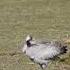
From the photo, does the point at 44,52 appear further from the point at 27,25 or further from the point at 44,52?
the point at 27,25

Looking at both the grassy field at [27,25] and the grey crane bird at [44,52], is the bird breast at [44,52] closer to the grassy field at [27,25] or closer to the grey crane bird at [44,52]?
the grey crane bird at [44,52]

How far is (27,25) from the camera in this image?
14141 millimetres

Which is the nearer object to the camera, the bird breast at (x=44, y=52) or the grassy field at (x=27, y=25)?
the bird breast at (x=44, y=52)

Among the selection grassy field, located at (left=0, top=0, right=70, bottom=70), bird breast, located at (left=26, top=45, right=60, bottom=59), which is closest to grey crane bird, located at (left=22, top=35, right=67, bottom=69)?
bird breast, located at (left=26, top=45, right=60, bottom=59)

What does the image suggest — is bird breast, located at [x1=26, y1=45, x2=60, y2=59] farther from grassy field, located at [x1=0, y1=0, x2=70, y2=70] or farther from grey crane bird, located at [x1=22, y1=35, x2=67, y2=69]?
grassy field, located at [x1=0, y1=0, x2=70, y2=70]

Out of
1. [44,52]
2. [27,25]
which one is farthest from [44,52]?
[27,25]

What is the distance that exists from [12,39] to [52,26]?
2070 mm

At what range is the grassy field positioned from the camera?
9.77m

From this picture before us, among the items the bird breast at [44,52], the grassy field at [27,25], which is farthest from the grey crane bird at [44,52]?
the grassy field at [27,25]

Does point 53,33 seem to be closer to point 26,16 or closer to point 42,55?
point 26,16

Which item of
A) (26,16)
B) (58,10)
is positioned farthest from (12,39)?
(58,10)

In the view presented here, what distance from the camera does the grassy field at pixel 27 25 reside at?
32.1 feet

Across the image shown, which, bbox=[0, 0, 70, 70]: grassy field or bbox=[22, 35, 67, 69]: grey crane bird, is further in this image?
bbox=[0, 0, 70, 70]: grassy field

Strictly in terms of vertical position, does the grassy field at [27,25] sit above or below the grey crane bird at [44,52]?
below
